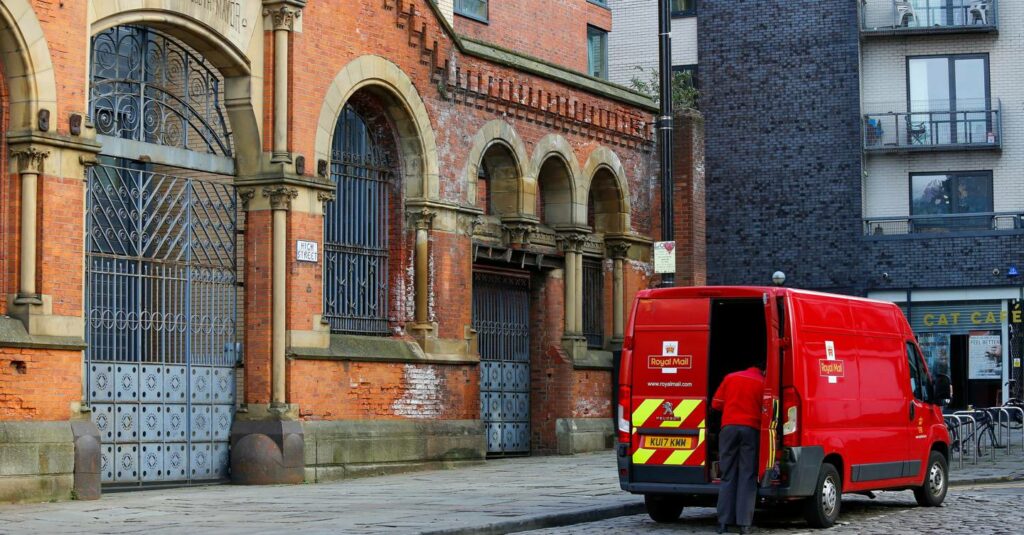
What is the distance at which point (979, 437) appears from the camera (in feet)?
86.3

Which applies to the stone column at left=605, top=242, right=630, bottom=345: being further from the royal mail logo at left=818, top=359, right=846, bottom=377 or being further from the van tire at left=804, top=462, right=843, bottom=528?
the van tire at left=804, top=462, right=843, bottom=528

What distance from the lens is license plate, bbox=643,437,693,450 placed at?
51.7 feet

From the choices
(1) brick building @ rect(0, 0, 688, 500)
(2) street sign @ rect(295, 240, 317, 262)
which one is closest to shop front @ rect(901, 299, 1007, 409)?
(1) brick building @ rect(0, 0, 688, 500)

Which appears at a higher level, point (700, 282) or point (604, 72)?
point (604, 72)

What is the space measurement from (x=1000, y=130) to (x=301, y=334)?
23899 mm

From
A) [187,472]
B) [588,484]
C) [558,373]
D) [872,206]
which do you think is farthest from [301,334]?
[872,206]

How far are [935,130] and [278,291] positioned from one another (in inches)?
933

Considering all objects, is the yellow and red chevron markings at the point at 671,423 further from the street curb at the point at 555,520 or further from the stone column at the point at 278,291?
the stone column at the point at 278,291

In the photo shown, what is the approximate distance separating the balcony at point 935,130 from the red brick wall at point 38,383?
2641 centimetres

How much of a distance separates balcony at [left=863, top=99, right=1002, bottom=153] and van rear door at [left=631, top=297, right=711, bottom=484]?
25.2 metres

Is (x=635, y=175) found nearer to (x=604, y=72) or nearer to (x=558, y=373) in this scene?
(x=558, y=373)

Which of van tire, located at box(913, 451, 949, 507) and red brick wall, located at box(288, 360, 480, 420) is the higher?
red brick wall, located at box(288, 360, 480, 420)

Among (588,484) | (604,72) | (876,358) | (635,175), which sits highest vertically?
(604,72)

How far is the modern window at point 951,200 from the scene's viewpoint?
130 ft
